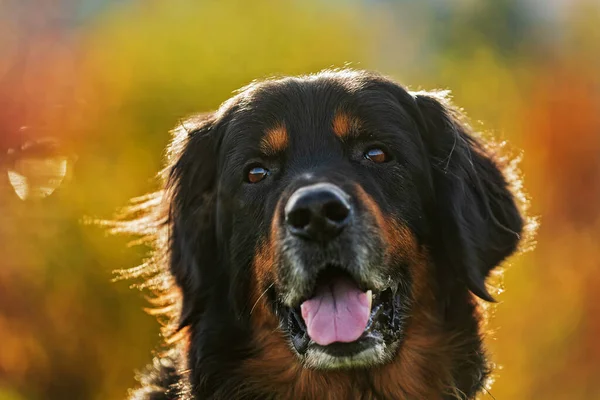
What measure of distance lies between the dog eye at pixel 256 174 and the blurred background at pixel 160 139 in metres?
1.75

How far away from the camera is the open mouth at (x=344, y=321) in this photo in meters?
3.54

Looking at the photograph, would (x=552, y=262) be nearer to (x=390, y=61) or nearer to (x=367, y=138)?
(x=390, y=61)

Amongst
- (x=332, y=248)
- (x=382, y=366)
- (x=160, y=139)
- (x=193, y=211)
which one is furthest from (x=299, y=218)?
(x=160, y=139)

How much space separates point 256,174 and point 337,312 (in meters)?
0.85

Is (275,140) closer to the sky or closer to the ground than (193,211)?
closer to the sky

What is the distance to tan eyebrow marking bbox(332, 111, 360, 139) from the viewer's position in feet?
13.0

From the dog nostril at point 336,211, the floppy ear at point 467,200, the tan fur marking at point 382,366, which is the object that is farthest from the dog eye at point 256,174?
the floppy ear at point 467,200

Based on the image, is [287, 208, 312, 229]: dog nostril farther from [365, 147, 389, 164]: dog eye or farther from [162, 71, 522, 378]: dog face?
[365, 147, 389, 164]: dog eye

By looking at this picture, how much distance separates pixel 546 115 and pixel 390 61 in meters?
4.86


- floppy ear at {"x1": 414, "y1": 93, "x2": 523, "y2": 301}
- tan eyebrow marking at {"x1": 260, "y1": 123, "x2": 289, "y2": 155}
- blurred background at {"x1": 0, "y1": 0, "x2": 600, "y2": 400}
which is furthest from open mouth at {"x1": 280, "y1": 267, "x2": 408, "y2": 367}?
blurred background at {"x1": 0, "y1": 0, "x2": 600, "y2": 400}

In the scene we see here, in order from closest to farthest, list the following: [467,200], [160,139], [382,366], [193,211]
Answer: [382,366] → [467,200] → [193,211] → [160,139]

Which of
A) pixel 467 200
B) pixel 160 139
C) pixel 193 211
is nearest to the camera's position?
pixel 467 200

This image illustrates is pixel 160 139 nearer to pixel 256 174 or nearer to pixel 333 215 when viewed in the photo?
pixel 256 174

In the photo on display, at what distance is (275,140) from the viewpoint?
4.01 metres
